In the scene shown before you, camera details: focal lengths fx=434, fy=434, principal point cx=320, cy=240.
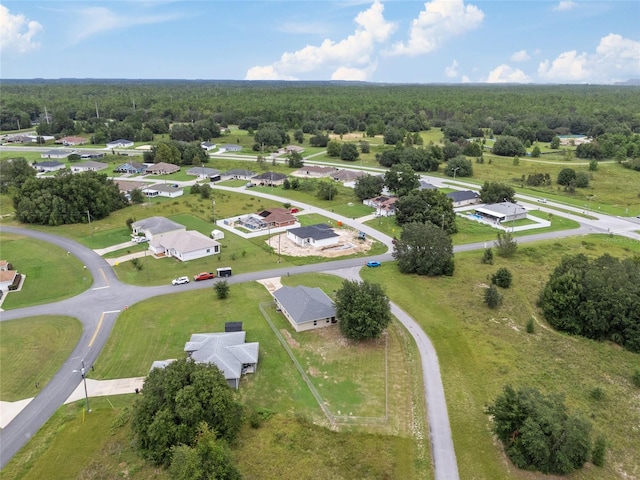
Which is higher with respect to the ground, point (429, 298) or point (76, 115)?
point (76, 115)

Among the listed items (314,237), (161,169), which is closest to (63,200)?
(161,169)

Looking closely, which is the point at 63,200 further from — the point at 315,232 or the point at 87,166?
the point at 87,166

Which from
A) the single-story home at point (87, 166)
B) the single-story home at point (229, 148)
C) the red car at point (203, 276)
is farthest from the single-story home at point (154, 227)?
the single-story home at point (229, 148)

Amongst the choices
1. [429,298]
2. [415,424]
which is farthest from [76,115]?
[415,424]

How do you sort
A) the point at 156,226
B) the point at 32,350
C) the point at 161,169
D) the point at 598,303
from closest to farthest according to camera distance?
the point at 32,350 < the point at 598,303 < the point at 156,226 < the point at 161,169

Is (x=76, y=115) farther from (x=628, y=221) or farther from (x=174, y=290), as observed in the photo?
(x=628, y=221)

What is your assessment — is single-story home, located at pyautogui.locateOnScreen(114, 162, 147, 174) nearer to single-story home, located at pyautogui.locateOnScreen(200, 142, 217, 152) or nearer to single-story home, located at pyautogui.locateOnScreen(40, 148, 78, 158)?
single-story home, located at pyautogui.locateOnScreen(40, 148, 78, 158)

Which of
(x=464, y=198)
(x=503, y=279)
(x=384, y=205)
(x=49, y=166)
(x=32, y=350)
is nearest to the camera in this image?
(x=32, y=350)
